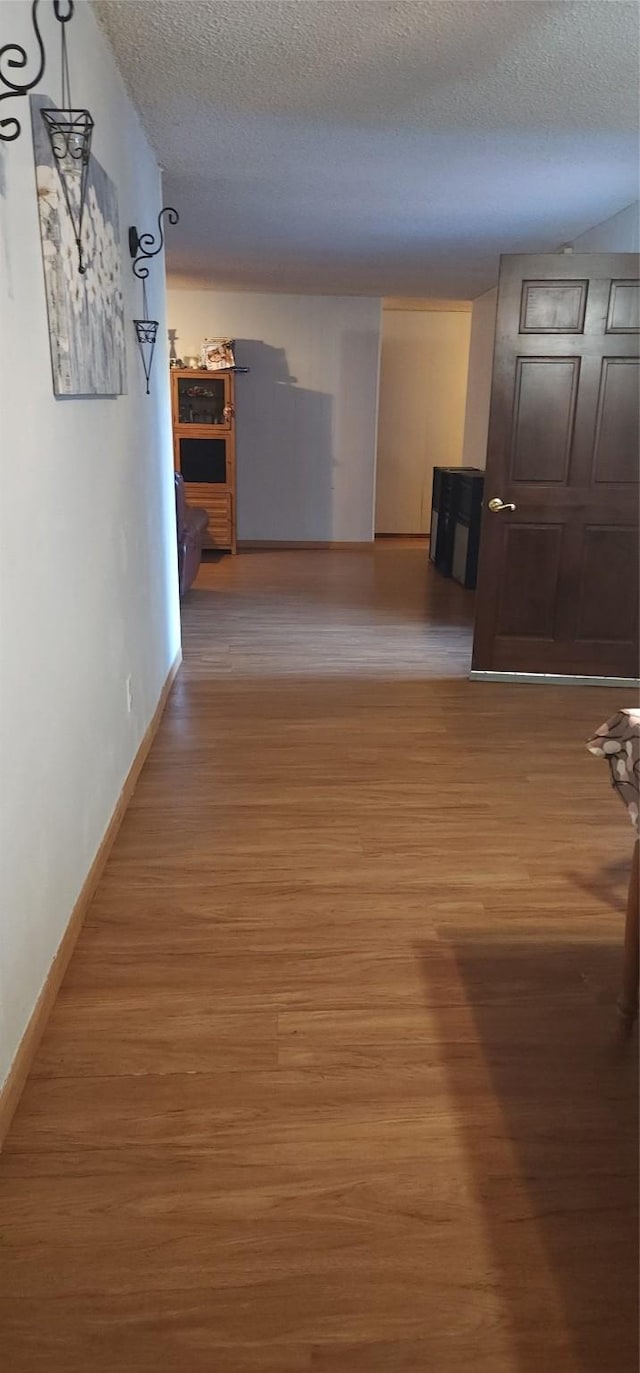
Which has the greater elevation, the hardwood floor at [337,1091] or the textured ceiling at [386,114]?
the textured ceiling at [386,114]

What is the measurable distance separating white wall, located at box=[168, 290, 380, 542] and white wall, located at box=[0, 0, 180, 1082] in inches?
192

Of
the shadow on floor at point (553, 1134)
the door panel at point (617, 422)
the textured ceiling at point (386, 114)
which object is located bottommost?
the shadow on floor at point (553, 1134)

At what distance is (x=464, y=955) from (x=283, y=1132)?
2.37 feet

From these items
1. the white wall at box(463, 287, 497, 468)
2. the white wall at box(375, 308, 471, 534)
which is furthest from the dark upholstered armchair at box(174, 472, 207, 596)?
the white wall at box(375, 308, 471, 534)

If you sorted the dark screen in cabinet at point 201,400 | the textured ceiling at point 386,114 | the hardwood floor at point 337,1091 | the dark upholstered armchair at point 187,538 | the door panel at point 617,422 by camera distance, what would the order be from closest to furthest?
the hardwood floor at point 337,1091 < the textured ceiling at point 386,114 < the door panel at point 617,422 < the dark upholstered armchair at point 187,538 < the dark screen in cabinet at point 201,400

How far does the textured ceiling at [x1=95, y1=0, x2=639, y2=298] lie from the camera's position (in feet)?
8.03

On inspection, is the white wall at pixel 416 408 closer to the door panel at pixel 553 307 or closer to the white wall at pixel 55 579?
the door panel at pixel 553 307

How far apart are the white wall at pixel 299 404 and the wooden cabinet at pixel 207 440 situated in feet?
1.96

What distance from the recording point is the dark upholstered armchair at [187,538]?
568 cm

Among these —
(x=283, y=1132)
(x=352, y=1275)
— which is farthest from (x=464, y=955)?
(x=352, y=1275)

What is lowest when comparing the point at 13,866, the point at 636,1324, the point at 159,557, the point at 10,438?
the point at 636,1324

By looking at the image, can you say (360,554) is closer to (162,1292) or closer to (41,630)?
(41,630)

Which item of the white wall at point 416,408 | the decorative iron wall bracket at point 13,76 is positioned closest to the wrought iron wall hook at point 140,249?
the decorative iron wall bracket at point 13,76

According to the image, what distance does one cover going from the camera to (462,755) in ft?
11.6
